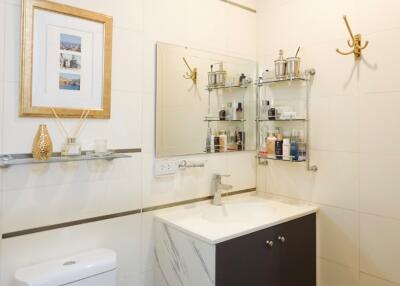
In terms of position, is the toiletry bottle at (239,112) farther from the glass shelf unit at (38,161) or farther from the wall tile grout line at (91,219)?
the glass shelf unit at (38,161)

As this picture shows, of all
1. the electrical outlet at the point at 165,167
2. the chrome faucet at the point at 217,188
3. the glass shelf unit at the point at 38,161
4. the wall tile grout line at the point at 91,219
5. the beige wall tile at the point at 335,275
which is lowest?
the beige wall tile at the point at 335,275

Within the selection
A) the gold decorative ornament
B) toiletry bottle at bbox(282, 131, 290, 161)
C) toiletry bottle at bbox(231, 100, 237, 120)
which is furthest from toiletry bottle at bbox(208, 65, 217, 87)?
the gold decorative ornament

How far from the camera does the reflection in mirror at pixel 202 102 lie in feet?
5.64

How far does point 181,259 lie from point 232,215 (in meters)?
0.52

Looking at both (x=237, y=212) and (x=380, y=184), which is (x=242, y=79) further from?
(x=380, y=184)

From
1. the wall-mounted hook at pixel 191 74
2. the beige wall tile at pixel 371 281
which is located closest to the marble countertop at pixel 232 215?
the beige wall tile at pixel 371 281

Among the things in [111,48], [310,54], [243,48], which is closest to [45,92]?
[111,48]

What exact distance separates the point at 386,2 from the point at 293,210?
3.97ft

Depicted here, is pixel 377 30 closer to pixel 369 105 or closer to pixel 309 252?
pixel 369 105

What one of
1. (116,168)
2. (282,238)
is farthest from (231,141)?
(116,168)

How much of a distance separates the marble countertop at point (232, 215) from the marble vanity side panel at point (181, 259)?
0.04 meters

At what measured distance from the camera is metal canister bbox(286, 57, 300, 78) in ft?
6.13

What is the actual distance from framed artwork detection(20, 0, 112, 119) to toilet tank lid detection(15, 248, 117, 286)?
0.63m

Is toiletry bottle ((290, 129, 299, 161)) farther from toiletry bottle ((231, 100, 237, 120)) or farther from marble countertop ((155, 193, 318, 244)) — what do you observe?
toiletry bottle ((231, 100, 237, 120))
